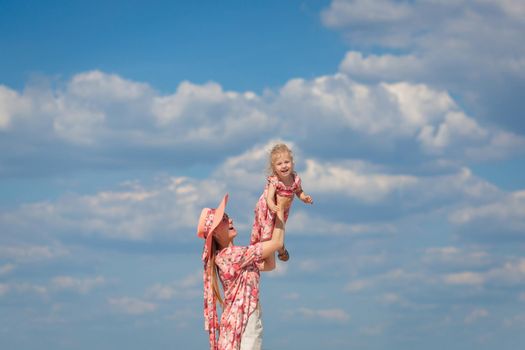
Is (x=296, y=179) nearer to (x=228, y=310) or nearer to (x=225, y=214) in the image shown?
(x=225, y=214)

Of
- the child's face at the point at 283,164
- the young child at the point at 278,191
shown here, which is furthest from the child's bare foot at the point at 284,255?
the child's face at the point at 283,164

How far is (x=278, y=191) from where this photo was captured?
51.0 ft

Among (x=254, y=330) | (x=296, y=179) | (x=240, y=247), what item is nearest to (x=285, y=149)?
(x=296, y=179)

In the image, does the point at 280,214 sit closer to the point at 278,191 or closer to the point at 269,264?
the point at 278,191

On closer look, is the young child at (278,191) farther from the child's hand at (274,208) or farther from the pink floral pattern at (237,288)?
the pink floral pattern at (237,288)

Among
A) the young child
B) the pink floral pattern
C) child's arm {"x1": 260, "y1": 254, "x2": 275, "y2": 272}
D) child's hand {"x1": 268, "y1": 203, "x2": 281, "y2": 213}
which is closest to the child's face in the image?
the young child

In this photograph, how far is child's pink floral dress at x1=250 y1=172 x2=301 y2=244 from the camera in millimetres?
15516

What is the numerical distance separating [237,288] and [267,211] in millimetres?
1225

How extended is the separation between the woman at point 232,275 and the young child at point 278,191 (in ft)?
0.62

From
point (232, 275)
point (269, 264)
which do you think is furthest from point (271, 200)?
point (232, 275)

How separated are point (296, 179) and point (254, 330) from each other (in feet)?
7.57

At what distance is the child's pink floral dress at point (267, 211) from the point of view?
50.9 feet

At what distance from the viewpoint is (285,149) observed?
50.7 feet

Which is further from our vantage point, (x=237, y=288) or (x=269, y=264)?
(x=269, y=264)
